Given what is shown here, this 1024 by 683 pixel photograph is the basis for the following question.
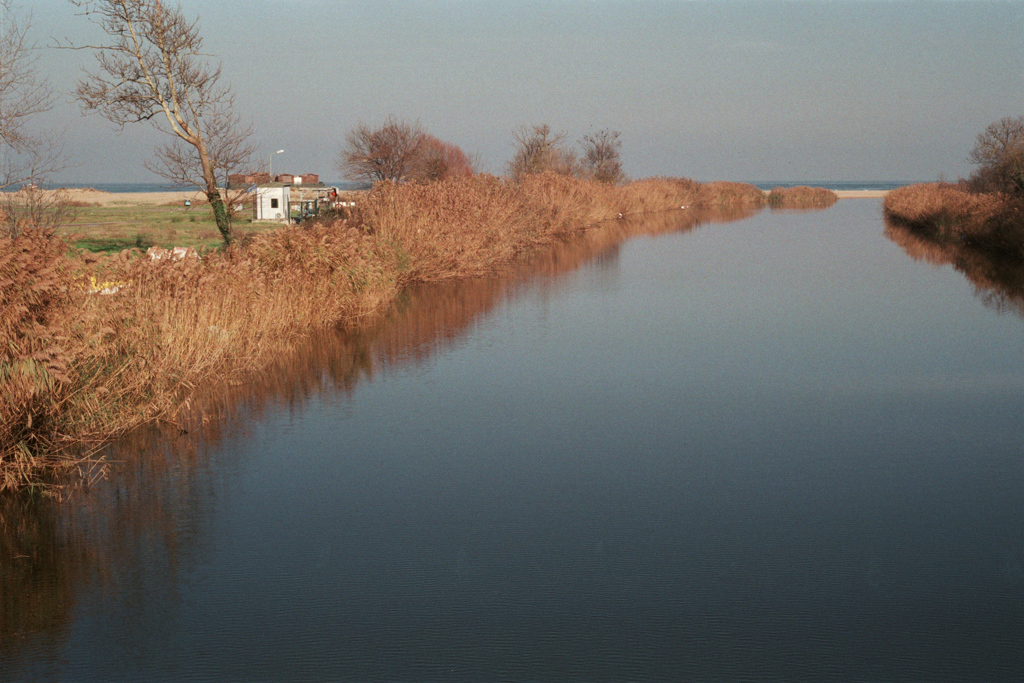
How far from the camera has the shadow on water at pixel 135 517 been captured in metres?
5.71

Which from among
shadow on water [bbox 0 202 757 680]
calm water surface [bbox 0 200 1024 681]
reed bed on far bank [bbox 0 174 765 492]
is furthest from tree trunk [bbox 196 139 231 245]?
calm water surface [bbox 0 200 1024 681]

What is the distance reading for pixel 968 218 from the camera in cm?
3809

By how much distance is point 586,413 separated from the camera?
34.5 feet

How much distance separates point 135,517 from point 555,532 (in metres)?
3.16

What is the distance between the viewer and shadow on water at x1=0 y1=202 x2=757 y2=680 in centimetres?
571

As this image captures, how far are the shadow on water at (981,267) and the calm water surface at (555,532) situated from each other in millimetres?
7739

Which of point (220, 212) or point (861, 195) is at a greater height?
point (861, 195)

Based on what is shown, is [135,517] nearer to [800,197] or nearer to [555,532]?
[555,532]

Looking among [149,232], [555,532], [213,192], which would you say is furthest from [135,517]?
[149,232]

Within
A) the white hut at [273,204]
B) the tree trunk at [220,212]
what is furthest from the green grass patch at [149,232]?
the white hut at [273,204]

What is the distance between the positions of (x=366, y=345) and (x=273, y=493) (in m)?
7.11

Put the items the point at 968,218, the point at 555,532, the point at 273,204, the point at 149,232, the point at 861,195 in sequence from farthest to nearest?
1. the point at 861,195
2. the point at 273,204
3. the point at 968,218
4. the point at 149,232
5. the point at 555,532

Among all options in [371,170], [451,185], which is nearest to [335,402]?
[451,185]

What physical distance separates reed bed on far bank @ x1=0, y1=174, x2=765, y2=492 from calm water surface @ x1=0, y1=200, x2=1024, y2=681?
59 cm
